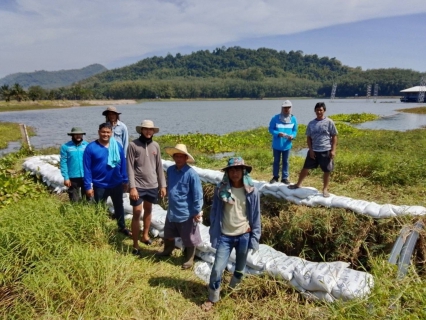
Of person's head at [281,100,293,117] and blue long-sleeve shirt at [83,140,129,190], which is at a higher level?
person's head at [281,100,293,117]

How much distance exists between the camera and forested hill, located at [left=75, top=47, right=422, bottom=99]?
313ft

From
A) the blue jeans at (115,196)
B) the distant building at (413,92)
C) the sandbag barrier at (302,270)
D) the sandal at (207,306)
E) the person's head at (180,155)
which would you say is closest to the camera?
the sandbag barrier at (302,270)

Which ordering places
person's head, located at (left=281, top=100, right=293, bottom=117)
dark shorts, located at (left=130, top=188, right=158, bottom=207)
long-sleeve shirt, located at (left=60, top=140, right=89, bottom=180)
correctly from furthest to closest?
person's head, located at (left=281, top=100, right=293, bottom=117)
long-sleeve shirt, located at (left=60, top=140, right=89, bottom=180)
dark shorts, located at (left=130, top=188, right=158, bottom=207)

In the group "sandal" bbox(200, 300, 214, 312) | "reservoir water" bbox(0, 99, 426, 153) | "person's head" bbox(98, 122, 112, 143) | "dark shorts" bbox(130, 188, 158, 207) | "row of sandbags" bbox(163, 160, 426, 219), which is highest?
→ "person's head" bbox(98, 122, 112, 143)

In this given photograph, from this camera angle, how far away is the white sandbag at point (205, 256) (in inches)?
141

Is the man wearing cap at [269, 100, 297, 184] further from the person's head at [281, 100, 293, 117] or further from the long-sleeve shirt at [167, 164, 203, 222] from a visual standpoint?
the long-sleeve shirt at [167, 164, 203, 222]

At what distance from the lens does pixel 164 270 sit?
3338 mm

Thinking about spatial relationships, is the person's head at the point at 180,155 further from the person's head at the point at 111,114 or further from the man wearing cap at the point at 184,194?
the person's head at the point at 111,114

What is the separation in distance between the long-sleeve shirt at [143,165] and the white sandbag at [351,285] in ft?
6.88

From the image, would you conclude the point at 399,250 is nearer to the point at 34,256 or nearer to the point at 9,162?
the point at 34,256

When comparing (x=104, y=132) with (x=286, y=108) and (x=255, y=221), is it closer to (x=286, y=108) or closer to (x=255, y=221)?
(x=255, y=221)

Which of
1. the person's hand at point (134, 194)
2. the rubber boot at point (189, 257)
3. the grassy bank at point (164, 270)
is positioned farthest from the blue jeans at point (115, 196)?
the rubber boot at point (189, 257)

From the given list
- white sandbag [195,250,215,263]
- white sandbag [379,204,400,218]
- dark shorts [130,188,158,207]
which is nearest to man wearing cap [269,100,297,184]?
white sandbag [379,204,400,218]

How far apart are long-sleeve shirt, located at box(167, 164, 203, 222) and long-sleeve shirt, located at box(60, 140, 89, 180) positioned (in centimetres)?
178
